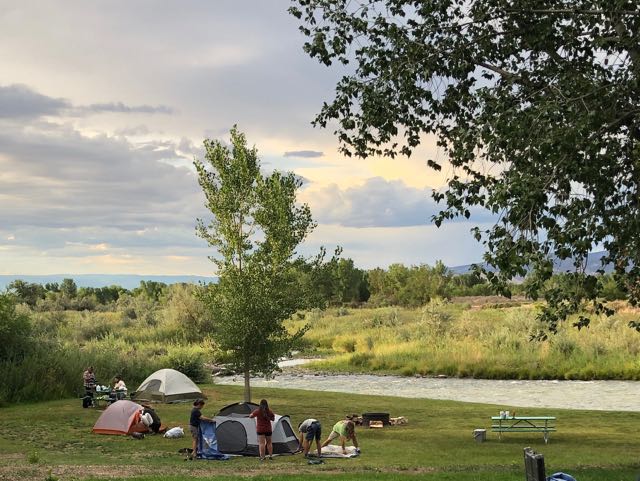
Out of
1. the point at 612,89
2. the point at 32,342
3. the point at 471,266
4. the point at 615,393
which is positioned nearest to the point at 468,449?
the point at 471,266

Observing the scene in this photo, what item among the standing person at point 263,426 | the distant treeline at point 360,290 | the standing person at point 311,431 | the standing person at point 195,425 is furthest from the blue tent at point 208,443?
the distant treeline at point 360,290

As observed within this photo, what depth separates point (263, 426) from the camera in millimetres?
21812

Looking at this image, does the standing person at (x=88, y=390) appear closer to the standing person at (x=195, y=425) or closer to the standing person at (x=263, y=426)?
the standing person at (x=195, y=425)

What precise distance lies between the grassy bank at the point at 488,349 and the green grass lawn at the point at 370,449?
43.5ft

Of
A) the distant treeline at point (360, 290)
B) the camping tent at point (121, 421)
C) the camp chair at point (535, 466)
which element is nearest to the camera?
the camp chair at point (535, 466)

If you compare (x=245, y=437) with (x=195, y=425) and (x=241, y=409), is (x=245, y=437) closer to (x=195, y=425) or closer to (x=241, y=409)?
(x=241, y=409)

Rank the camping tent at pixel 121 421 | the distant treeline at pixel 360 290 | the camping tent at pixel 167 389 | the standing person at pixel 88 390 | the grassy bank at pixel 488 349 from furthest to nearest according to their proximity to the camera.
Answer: the distant treeline at pixel 360 290
the grassy bank at pixel 488 349
the camping tent at pixel 167 389
the standing person at pixel 88 390
the camping tent at pixel 121 421

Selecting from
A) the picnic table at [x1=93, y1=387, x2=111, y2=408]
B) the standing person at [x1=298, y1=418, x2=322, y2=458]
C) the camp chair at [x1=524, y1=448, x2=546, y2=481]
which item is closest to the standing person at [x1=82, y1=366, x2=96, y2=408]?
the picnic table at [x1=93, y1=387, x2=111, y2=408]

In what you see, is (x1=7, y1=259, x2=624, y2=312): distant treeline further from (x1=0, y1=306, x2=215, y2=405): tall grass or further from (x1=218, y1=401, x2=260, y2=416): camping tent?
(x1=218, y1=401, x2=260, y2=416): camping tent

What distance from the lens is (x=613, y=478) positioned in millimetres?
16516

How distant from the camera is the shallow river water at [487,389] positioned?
3800 cm

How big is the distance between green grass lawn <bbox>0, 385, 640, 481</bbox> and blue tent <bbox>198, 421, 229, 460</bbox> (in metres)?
0.60

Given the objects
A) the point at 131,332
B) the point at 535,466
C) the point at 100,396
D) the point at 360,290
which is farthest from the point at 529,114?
the point at 360,290

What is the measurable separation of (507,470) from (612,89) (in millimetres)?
9609
